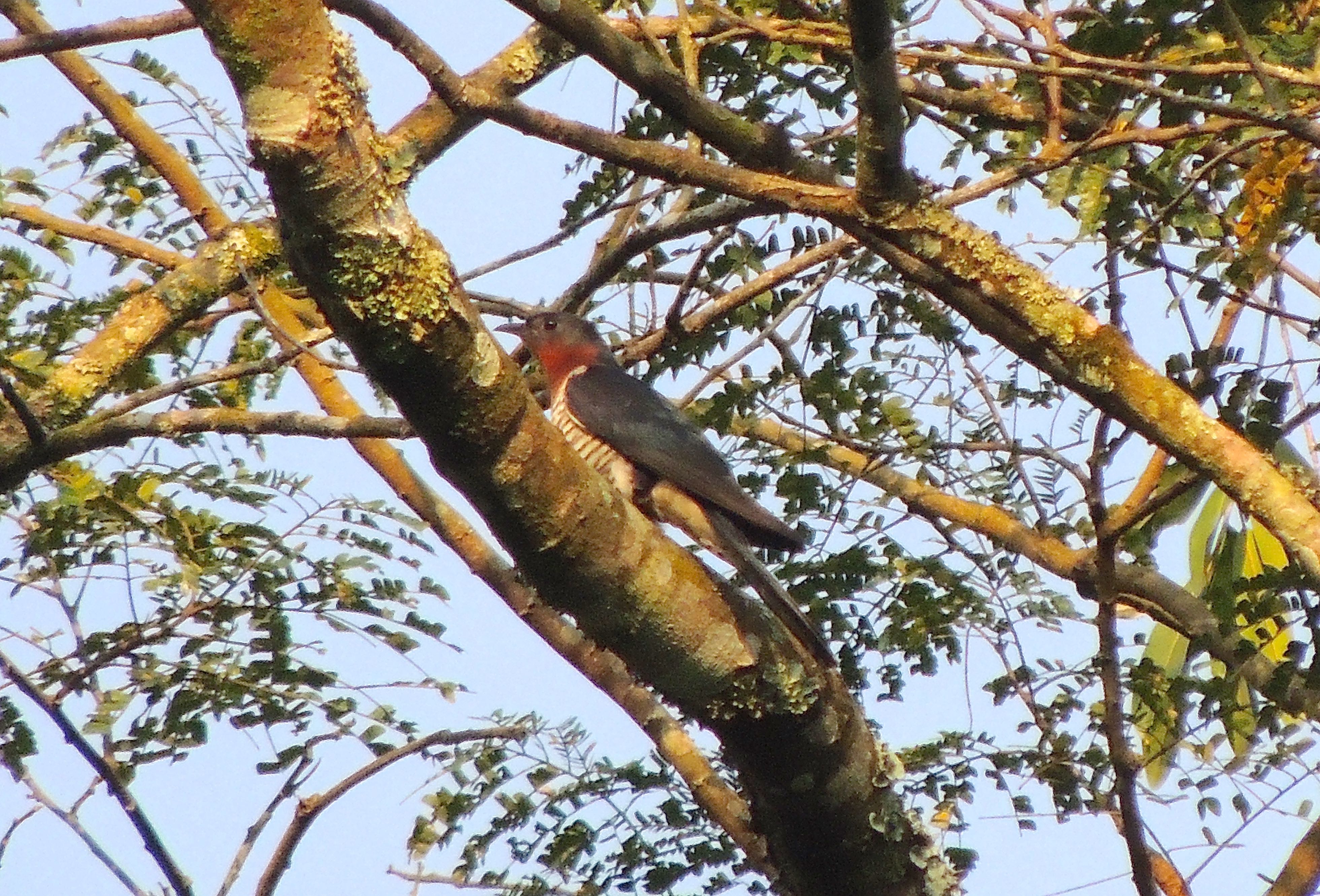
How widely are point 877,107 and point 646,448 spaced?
8.19ft

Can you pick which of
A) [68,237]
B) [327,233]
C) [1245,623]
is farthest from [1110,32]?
[68,237]

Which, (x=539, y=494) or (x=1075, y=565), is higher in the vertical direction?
(x=1075, y=565)

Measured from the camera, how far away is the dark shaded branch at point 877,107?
220 centimetres

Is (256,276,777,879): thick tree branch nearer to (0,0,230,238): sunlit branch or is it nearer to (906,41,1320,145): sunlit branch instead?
(0,0,230,238): sunlit branch

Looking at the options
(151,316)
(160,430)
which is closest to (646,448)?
(151,316)

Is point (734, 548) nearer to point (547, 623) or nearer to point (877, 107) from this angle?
point (547, 623)

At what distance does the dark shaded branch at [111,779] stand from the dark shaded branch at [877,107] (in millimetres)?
1682

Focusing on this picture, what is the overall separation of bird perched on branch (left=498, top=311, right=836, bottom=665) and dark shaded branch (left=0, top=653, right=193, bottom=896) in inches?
56.0

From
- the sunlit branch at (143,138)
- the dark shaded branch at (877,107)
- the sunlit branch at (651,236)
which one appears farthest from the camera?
the sunlit branch at (143,138)

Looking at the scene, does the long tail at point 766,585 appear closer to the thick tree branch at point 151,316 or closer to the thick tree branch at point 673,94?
the thick tree branch at point 673,94

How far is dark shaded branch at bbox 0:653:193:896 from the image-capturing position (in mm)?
2520

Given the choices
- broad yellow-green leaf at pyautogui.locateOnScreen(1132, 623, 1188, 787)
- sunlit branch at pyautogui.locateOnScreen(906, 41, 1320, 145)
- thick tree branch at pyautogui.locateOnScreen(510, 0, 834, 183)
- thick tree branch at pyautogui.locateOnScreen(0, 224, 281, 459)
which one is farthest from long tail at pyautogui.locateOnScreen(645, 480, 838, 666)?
thick tree branch at pyautogui.locateOnScreen(0, 224, 281, 459)

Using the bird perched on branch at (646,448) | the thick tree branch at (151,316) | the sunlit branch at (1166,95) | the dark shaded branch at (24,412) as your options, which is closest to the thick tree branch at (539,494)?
the sunlit branch at (1166,95)

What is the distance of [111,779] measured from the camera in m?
2.60
